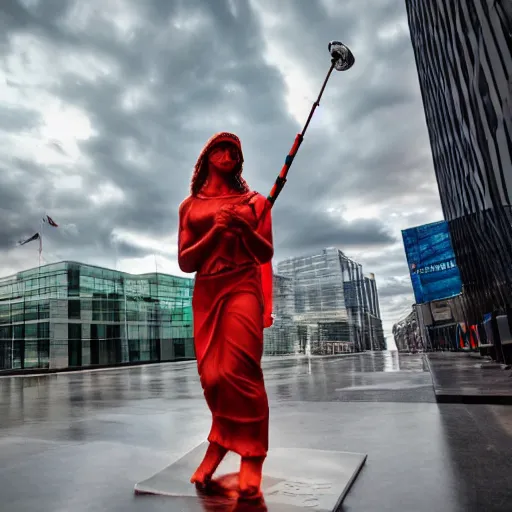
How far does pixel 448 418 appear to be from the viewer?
5.57 meters

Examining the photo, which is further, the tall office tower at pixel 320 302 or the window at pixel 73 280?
the tall office tower at pixel 320 302

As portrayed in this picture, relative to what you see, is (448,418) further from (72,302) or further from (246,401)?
(72,302)

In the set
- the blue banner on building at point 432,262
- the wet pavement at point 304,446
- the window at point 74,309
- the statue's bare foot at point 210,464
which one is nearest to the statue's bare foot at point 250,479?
the statue's bare foot at point 210,464

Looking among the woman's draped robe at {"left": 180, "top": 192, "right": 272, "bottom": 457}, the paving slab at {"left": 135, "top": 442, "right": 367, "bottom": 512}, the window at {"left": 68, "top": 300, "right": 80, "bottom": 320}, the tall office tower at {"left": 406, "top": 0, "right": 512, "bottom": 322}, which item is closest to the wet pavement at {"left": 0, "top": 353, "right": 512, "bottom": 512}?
the paving slab at {"left": 135, "top": 442, "right": 367, "bottom": 512}

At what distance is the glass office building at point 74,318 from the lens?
3800cm

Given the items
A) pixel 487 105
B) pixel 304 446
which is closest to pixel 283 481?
pixel 304 446

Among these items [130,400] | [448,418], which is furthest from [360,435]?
[130,400]

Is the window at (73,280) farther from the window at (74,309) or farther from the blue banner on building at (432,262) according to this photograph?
the blue banner on building at (432,262)

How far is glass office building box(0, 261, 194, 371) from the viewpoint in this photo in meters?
38.0

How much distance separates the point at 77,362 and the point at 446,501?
135ft

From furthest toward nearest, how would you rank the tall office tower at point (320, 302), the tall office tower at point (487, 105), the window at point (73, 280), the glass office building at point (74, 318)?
the tall office tower at point (320, 302) < the window at point (73, 280) < the glass office building at point (74, 318) < the tall office tower at point (487, 105)

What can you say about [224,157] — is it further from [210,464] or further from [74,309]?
[74,309]

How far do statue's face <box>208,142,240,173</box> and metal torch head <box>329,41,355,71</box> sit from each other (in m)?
1.04

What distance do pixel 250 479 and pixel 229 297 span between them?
1190 mm
